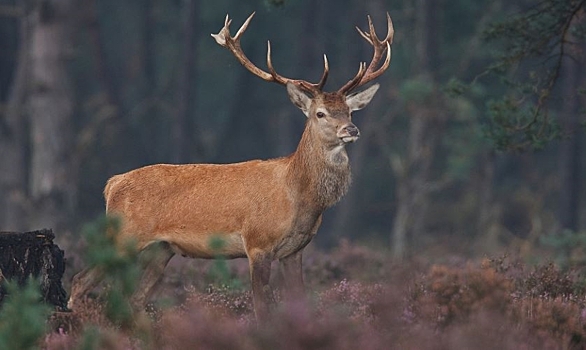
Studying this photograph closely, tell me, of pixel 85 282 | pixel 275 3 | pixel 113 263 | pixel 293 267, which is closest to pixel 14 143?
pixel 275 3

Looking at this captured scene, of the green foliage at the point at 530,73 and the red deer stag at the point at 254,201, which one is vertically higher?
the green foliage at the point at 530,73

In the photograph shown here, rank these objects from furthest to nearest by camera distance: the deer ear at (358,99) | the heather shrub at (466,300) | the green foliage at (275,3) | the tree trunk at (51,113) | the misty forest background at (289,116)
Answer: the misty forest background at (289,116) < the tree trunk at (51,113) < the green foliage at (275,3) < the deer ear at (358,99) < the heather shrub at (466,300)

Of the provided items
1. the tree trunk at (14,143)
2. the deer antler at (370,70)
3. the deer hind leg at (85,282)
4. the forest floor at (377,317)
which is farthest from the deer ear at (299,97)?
the tree trunk at (14,143)

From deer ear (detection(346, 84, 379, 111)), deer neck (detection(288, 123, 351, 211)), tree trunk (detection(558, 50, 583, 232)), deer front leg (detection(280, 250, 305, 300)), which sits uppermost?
deer ear (detection(346, 84, 379, 111))

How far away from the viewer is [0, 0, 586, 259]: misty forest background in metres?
22.9

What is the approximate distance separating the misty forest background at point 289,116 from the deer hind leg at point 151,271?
4.98 meters

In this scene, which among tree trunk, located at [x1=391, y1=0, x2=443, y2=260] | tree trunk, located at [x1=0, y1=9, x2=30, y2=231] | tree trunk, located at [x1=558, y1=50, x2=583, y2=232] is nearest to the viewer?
tree trunk, located at [x1=391, y1=0, x2=443, y2=260]

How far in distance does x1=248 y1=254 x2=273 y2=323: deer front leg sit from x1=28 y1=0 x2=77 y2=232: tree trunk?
12.4 meters

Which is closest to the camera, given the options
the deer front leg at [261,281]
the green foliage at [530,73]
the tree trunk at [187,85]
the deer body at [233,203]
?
the deer front leg at [261,281]

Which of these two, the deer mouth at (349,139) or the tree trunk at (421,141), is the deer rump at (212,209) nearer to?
the deer mouth at (349,139)

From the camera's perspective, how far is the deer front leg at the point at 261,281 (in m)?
10.1

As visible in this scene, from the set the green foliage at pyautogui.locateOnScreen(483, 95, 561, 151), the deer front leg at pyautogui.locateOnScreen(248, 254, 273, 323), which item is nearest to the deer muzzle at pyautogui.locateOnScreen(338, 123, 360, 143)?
the deer front leg at pyautogui.locateOnScreen(248, 254, 273, 323)

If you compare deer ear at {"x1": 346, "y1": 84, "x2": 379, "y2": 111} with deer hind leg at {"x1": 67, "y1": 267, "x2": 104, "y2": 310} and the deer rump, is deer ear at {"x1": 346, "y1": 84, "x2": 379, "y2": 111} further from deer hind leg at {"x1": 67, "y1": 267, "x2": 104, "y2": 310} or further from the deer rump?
deer hind leg at {"x1": 67, "y1": 267, "x2": 104, "y2": 310}

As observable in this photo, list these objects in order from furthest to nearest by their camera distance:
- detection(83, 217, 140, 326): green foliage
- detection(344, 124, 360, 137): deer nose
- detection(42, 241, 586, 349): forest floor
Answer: detection(344, 124, 360, 137): deer nose → detection(83, 217, 140, 326): green foliage → detection(42, 241, 586, 349): forest floor
